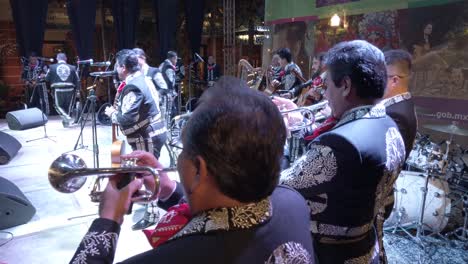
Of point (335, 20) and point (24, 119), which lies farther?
point (335, 20)

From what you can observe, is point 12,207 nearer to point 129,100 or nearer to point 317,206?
point 129,100

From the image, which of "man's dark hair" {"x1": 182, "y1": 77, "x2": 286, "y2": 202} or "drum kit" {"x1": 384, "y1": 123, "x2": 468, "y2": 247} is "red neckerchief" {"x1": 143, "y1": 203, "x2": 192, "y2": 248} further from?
"drum kit" {"x1": 384, "y1": 123, "x2": 468, "y2": 247}

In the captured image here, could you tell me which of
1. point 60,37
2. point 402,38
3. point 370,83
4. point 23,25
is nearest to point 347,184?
point 370,83

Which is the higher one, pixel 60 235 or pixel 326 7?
pixel 326 7

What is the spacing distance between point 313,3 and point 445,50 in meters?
3.55

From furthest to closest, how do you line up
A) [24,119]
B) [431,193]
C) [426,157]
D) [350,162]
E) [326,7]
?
[326,7]
[24,119]
[431,193]
[426,157]
[350,162]

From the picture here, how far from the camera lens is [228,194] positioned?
0.80 m

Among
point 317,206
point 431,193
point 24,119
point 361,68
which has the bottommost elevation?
point 431,193

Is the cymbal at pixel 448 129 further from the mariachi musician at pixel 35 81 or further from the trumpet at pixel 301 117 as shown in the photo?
the mariachi musician at pixel 35 81

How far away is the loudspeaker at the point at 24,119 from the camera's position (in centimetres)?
642

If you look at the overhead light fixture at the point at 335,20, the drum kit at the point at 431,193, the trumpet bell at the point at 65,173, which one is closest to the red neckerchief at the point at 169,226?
the trumpet bell at the point at 65,173

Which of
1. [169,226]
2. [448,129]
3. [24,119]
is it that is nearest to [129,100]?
[169,226]

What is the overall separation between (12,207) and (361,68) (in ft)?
11.8

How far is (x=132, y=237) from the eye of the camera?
11.8 ft
